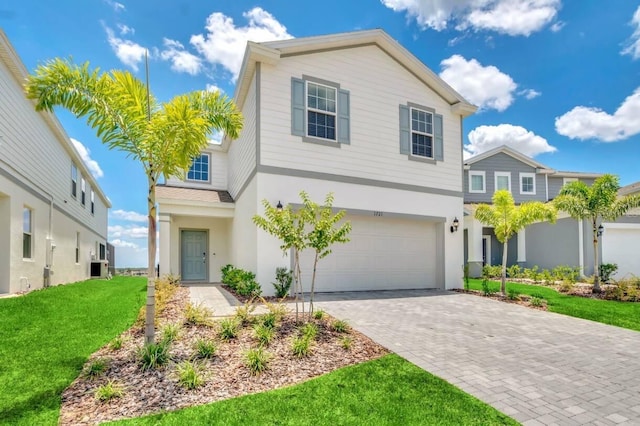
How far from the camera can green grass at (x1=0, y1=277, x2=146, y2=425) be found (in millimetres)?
3469

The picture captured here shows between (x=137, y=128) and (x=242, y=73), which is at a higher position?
(x=242, y=73)

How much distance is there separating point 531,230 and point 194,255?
1717 cm

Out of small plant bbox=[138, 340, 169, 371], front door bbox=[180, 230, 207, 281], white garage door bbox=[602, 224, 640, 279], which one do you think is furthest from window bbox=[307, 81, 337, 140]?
white garage door bbox=[602, 224, 640, 279]

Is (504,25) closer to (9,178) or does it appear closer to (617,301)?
(617,301)

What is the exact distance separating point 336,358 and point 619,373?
380 centimetres

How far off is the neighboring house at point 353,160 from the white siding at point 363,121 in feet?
0.11

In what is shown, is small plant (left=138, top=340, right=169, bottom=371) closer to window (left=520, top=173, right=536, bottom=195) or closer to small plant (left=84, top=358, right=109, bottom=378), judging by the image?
small plant (left=84, top=358, right=109, bottom=378)

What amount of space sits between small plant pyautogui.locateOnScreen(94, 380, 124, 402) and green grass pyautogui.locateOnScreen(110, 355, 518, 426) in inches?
21.5

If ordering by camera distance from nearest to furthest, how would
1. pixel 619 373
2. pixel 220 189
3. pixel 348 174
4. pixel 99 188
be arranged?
1. pixel 619 373
2. pixel 348 174
3. pixel 220 189
4. pixel 99 188

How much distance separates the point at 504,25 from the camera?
42.1ft

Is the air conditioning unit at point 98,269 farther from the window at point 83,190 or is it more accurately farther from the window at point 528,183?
the window at point 528,183

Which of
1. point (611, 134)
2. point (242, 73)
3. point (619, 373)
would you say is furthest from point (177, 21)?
point (611, 134)

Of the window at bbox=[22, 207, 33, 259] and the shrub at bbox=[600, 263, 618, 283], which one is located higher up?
the window at bbox=[22, 207, 33, 259]

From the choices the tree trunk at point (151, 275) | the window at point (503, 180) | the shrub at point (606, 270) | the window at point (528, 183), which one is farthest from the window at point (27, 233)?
the window at point (528, 183)
